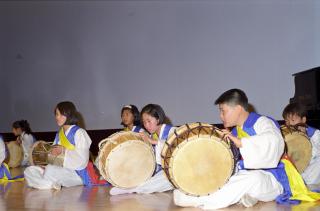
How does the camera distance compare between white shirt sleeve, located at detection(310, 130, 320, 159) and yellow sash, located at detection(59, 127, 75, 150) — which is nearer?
white shirt sleeve, located at detection(310, 130, 320, 159)

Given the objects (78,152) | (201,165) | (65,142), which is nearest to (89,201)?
(78,152)

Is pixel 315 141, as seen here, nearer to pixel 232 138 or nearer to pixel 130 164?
pixel 232 138

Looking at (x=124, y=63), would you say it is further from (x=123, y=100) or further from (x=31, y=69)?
(x=31, y=69)

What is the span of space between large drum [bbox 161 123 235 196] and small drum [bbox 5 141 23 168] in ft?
18.2

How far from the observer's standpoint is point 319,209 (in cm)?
A: 305

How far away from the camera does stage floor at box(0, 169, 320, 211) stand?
3279mm

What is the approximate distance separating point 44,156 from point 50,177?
0.79 feet

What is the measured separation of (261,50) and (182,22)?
150cm

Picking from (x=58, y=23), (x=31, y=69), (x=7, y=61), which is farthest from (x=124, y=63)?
(x=7, y=61)

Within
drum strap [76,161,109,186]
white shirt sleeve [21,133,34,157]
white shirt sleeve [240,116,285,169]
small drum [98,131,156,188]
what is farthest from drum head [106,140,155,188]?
white shirt sleeve [21,133,34,157]

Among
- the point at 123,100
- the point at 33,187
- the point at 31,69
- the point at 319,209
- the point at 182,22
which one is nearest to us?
the point at 319,209

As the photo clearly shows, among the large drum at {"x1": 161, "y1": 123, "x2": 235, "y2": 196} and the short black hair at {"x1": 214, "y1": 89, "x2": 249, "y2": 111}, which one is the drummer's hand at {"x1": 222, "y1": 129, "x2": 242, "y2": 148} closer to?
the large drum at {"x1": 161, "y1": 123, "x2": 235, "y2": 196}

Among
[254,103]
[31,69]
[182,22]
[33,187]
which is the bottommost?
[33,187]

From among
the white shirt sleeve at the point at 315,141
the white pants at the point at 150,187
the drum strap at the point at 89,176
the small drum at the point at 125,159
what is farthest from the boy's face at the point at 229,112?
the drum strap at the point at 89,176
